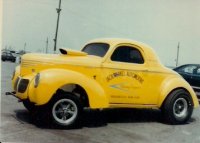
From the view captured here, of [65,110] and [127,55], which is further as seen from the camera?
[127,55]

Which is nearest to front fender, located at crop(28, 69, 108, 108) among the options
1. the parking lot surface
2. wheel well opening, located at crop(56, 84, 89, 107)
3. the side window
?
wheel well opening, located at crop(56, 84, 89, 107)

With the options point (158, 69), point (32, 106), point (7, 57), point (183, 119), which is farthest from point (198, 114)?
point (7, 57)

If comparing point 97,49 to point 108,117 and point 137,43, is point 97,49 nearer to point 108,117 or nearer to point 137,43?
point 137,43

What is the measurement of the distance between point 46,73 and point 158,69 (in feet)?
9.03

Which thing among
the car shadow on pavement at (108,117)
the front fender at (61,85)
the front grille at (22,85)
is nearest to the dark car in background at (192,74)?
the car shadow on pavement at (108,117)

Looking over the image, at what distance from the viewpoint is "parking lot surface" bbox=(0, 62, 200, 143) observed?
6.21 metres

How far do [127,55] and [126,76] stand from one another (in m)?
0.53

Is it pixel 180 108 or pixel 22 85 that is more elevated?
pixel 22 85

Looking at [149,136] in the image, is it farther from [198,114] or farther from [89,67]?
[198,114]

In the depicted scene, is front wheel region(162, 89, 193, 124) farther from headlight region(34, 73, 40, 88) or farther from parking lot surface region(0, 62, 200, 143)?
headlight region(34, 73, 40, 88)

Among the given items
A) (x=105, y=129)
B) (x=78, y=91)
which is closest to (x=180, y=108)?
(x=105, y=129)

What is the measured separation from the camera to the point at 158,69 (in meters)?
8.42

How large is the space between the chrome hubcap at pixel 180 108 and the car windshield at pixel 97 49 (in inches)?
77.2

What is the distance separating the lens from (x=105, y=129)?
23.6 ft
